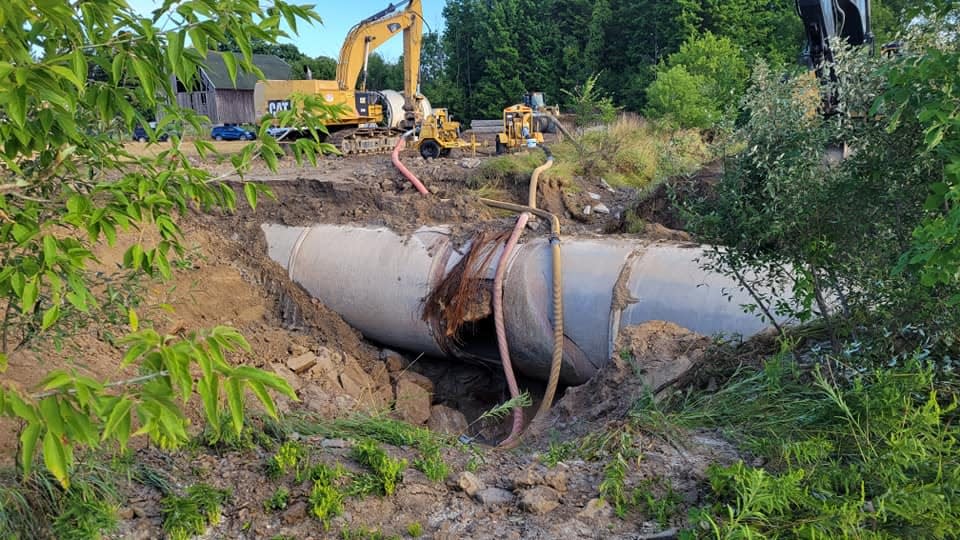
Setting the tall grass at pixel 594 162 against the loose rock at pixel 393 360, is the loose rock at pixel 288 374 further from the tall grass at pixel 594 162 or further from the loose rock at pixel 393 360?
the tall grass at pixel 594 162

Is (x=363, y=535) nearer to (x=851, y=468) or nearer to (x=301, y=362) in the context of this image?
(x=851, y=468)

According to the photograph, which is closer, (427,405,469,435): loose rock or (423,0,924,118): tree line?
(427,405,469,435): loose rock

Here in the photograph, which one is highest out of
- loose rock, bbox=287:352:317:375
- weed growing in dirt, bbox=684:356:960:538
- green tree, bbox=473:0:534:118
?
green tree, bbox=473:0:534:118

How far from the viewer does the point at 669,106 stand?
1694 cm

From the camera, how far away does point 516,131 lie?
624 inches

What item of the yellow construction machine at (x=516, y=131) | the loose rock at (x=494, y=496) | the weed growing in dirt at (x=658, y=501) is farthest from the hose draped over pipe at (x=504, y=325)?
the yellow construction machine at (x=516, y=131)

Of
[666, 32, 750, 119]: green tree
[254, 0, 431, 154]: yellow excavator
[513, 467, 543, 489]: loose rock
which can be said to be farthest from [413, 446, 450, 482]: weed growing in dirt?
[666, 32, 750, 119]: green tree

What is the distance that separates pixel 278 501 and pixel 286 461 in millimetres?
283

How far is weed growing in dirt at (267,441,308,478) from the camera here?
3.32 meters

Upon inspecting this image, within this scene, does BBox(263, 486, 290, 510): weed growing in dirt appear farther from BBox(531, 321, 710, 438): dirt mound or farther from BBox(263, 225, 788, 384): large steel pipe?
BBox(263, 225, 788, 384): large steel pipe

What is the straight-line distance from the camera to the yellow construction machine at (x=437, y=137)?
16328mm

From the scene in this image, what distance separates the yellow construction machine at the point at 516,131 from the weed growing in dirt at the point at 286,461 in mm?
12719

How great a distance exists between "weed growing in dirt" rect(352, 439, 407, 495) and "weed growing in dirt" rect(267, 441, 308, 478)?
0.25 meters

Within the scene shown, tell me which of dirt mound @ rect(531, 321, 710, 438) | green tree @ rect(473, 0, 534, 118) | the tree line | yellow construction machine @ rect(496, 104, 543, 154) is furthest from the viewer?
green tree @ rect(473, 0, 534, 118)
